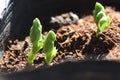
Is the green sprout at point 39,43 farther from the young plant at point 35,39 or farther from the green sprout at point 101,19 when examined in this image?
the green sprout at point 101,19

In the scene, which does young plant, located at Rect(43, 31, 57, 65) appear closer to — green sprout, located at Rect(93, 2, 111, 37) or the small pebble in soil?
green sprout, located at Rect(93, 2, 111, 37)

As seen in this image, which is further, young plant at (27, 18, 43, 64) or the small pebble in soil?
the small pebble in soil

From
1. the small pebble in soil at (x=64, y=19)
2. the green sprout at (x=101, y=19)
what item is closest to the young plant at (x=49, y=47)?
the green sprout at (x=101, y=19)

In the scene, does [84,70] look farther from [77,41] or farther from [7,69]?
[7,69]

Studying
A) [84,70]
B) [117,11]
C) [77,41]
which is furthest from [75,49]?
[117,11]

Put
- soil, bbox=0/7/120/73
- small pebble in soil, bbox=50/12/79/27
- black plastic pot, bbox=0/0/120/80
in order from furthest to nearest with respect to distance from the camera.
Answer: small pebble in soil, bbox=50/12/79/27 < soil, bbox=0/7/120/73 < black plastic pot, bbox=0/0/120/80

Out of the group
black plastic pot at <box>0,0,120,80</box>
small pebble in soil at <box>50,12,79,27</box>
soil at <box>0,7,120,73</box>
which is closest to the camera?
black plastic pot at <box>0,0,120,80</box>

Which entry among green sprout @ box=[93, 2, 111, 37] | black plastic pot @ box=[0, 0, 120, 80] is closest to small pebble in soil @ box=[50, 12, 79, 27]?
black plastic pot @ box=[0, 0, 120, 80]
